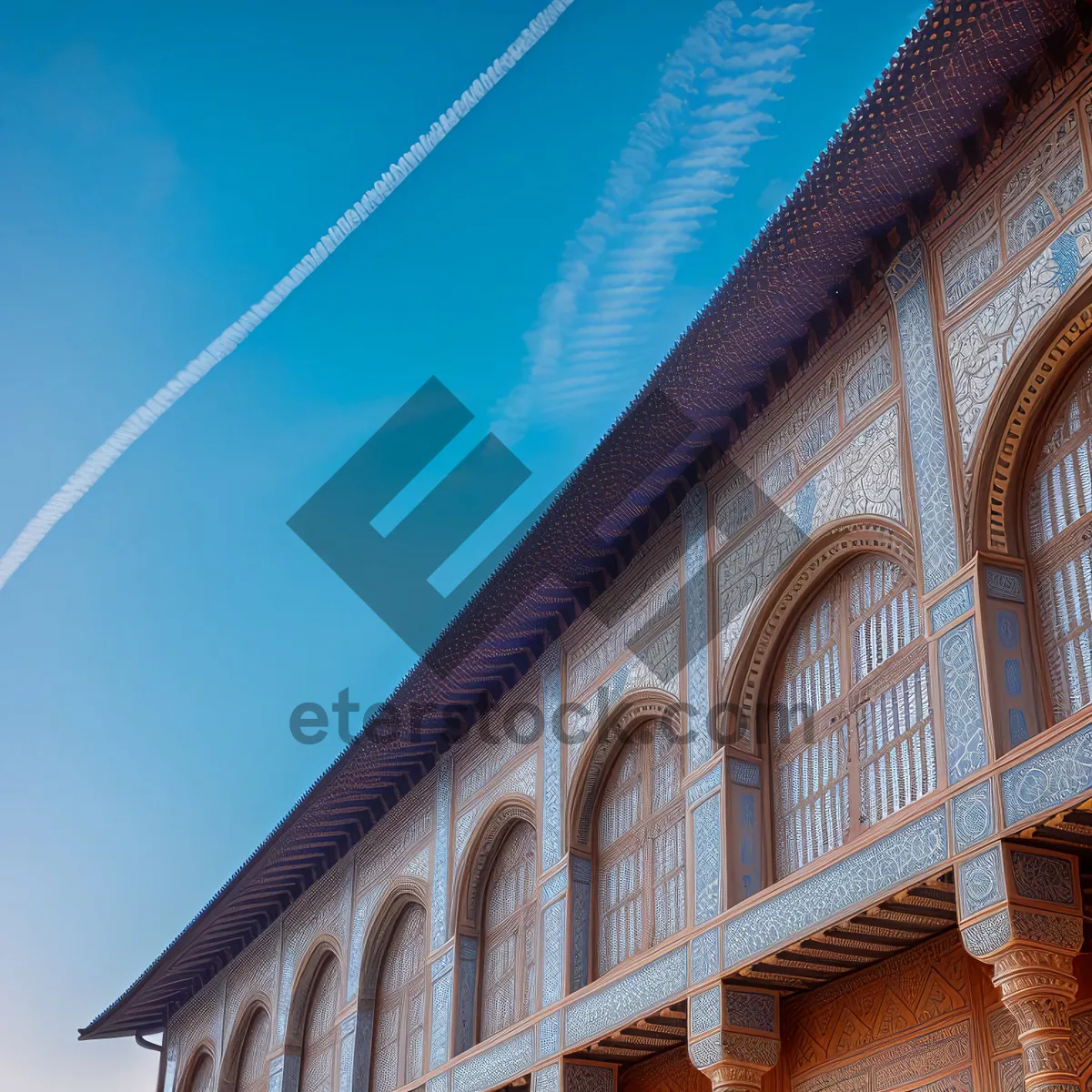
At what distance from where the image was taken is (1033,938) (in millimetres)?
6086

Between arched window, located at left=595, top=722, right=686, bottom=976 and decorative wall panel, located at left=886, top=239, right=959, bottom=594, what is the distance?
10.1ft

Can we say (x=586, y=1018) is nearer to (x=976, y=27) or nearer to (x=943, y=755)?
(x=943, y=755)

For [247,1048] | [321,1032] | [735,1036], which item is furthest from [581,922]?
[247,1048]

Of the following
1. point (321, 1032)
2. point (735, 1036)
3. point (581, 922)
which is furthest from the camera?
point (321, 1032)

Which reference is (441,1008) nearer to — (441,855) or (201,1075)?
(441,855)

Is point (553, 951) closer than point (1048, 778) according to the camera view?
No

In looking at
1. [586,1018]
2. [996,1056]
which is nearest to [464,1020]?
[586,1018]

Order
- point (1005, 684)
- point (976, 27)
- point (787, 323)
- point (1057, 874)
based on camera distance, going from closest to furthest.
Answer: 1. point (1057, 874)
2. point (1005, 684)
3. point (976, 27)
4. point (787, 323)

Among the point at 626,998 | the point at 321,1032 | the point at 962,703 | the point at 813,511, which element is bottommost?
the point at 626,998

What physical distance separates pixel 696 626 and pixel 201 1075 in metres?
13.5

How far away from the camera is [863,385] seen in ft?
28.5

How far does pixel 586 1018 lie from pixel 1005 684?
4.39m

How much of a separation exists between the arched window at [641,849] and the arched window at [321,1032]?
18.9 ft

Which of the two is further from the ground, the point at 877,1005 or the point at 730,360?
the point at 730,360
